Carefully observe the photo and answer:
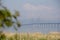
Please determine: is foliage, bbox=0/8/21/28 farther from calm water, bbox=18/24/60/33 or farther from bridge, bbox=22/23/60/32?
bridge, bbox=22/23/60/32

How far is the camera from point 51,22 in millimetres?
2035

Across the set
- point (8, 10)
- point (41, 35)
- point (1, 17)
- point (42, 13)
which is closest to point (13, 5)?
point (8, 10)

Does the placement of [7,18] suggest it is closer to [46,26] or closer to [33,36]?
[33,36]

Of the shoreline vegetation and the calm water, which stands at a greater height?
the calm water

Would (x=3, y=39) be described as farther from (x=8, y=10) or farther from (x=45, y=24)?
(x=45, y=24)

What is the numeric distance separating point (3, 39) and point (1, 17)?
0.99 ft

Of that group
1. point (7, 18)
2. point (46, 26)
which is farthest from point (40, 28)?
point (7, 18)

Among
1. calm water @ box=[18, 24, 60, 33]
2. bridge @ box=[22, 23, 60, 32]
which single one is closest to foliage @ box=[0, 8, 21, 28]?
calm water @ box=[18, 24, 60, 33]

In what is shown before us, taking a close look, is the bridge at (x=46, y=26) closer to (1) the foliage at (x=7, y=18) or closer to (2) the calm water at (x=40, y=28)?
(2) the calm water at (x=40, y=28)

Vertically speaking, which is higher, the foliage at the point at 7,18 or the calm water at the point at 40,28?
the foliage at the point at 7,18

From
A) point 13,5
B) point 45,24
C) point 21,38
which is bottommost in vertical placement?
point 21,38

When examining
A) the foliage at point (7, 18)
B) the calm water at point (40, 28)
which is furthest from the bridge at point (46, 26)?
the foliage at point (7, 18)

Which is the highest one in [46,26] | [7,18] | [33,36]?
[7,18]

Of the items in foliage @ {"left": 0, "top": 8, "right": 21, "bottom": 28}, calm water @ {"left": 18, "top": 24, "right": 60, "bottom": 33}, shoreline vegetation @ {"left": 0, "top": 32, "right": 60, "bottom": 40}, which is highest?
foliage @ {"left": 0, "top": 8, "right": 21, "bottom": 28}
